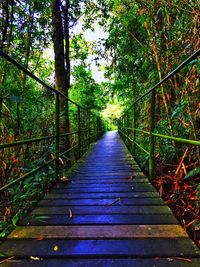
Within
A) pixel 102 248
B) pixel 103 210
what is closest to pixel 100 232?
pixel 102 248

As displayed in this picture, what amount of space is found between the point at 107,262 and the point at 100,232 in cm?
37

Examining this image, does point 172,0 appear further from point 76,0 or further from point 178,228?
point 76,0

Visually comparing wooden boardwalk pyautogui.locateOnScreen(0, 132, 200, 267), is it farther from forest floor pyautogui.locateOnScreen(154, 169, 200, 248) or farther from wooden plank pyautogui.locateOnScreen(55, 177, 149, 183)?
wooden plank pyautogui.locateOnScreen(55, 177, 149, 183)

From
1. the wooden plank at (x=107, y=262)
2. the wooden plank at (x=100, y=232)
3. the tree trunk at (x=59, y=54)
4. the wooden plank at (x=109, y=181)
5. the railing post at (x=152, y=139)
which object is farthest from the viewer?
the tree trunk at (x=59, y=54)

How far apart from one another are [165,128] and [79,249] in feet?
7.80

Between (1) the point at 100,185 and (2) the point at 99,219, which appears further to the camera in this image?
(1) the point at 100,185

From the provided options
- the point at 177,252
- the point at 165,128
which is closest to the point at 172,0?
the point at 165,128

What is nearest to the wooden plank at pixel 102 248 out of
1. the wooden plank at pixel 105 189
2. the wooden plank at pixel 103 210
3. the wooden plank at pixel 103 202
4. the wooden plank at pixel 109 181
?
the wooden plank at pixel 103 210

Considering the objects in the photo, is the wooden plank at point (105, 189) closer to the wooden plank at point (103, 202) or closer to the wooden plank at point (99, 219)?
the wooden plank at point (103, 202)

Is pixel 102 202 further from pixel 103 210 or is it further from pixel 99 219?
pixel 99 219

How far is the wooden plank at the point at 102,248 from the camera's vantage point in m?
1.56

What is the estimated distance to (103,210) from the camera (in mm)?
2324

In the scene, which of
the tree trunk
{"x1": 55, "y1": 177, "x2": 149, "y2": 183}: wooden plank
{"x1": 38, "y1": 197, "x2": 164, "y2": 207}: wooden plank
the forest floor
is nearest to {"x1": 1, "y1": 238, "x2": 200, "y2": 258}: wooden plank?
{"x1": 38, "y1": 197, "x2": 164, "y2": 207}: wooden plank

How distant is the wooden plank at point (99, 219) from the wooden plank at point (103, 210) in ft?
0.24
